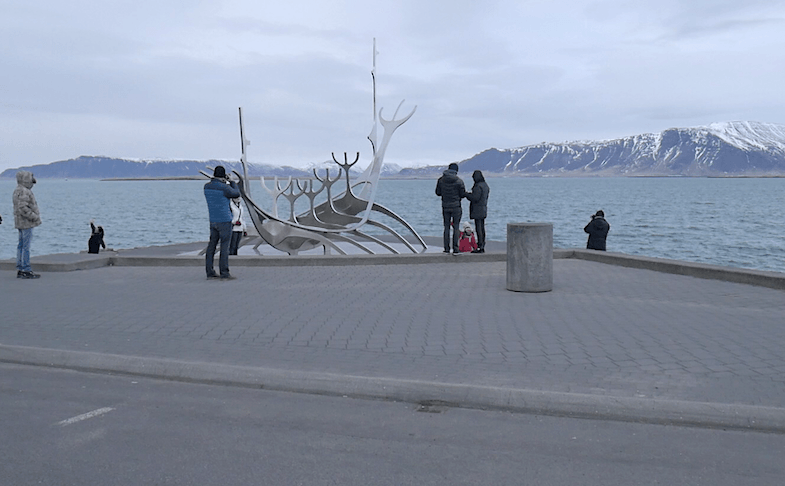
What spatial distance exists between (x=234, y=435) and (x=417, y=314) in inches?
151

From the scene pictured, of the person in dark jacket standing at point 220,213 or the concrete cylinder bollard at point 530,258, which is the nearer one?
the concrete cylinder bollard at point 530,258

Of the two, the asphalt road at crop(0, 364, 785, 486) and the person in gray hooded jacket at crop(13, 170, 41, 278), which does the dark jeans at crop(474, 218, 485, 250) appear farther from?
the asphalt road at crop(0, 364, 785, 486)

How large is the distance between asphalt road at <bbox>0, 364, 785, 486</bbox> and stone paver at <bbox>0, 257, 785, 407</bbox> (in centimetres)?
59

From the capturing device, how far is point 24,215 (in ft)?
36.3

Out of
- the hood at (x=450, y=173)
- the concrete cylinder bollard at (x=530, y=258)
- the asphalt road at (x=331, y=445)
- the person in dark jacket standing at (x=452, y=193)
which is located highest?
the hood at (x=450, y=173)

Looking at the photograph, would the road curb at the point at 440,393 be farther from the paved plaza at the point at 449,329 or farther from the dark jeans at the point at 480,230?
the dark jeans at the point at 480,230

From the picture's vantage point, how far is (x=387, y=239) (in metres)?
30.8

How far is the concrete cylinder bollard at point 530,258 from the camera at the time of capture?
9.75 metres

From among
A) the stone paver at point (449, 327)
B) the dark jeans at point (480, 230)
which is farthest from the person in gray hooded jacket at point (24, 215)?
the dark jeans at point (480, 230)

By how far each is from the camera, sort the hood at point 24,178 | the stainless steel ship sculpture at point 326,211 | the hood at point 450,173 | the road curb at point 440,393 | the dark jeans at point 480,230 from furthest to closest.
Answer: the stainless steel ship sculpture at point 326,211
the dark jeans at point 480,230
the hood at point 450,173
the hood at point 24,178
the road curb at point 440,393

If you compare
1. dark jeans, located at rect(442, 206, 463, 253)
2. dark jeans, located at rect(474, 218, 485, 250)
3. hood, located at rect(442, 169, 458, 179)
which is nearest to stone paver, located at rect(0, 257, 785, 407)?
dark jeans, located at rect(442, 206, 463, 253)

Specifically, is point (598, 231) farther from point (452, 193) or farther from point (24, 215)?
point (24, 215)

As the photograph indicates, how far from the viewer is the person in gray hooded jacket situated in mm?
10938

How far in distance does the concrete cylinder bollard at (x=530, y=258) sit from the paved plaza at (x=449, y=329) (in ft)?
0.67
